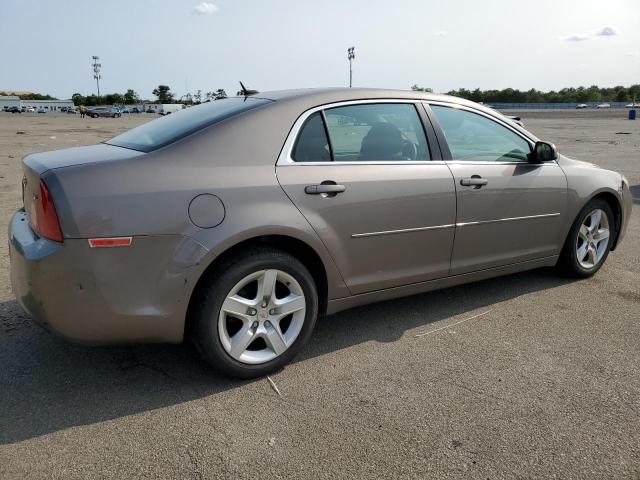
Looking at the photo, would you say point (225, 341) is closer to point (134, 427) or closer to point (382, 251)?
point (134, 427)

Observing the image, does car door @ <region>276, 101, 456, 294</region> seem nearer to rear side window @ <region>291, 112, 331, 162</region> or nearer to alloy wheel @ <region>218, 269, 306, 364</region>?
rear side window @ <region>291, 112, 331, 162</region>

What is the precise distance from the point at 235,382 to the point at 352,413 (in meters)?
0.71

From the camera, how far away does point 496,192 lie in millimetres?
3930

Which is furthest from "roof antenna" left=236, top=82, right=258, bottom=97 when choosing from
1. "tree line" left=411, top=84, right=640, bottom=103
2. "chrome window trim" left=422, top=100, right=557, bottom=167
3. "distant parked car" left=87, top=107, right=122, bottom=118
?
"tree line" left=411, top=84, right=640, bottom=103

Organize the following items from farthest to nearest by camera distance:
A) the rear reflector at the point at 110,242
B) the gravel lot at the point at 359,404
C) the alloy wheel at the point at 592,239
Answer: the alloy wheel at the point at 592,239 → the rear reflector at the point at 110,242 → the gravel lot at the point at 359,404

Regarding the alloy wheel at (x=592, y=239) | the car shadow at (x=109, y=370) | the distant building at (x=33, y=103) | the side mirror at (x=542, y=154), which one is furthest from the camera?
the distant building at (x=33, y=103)

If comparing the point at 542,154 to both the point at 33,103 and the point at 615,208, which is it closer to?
the point at 615,208

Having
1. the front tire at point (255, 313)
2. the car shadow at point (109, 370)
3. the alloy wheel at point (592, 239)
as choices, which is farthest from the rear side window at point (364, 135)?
the alloy wheel at point (592, 239)

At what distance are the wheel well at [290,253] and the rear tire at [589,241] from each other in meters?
2.48

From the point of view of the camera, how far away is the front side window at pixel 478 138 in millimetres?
3861

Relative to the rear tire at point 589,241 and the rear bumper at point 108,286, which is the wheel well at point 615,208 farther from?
the rear bumper at point 108,286

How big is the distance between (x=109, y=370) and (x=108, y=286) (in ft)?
2.51

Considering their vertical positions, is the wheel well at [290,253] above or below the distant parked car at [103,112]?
above

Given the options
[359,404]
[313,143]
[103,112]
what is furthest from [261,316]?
[103,112]
